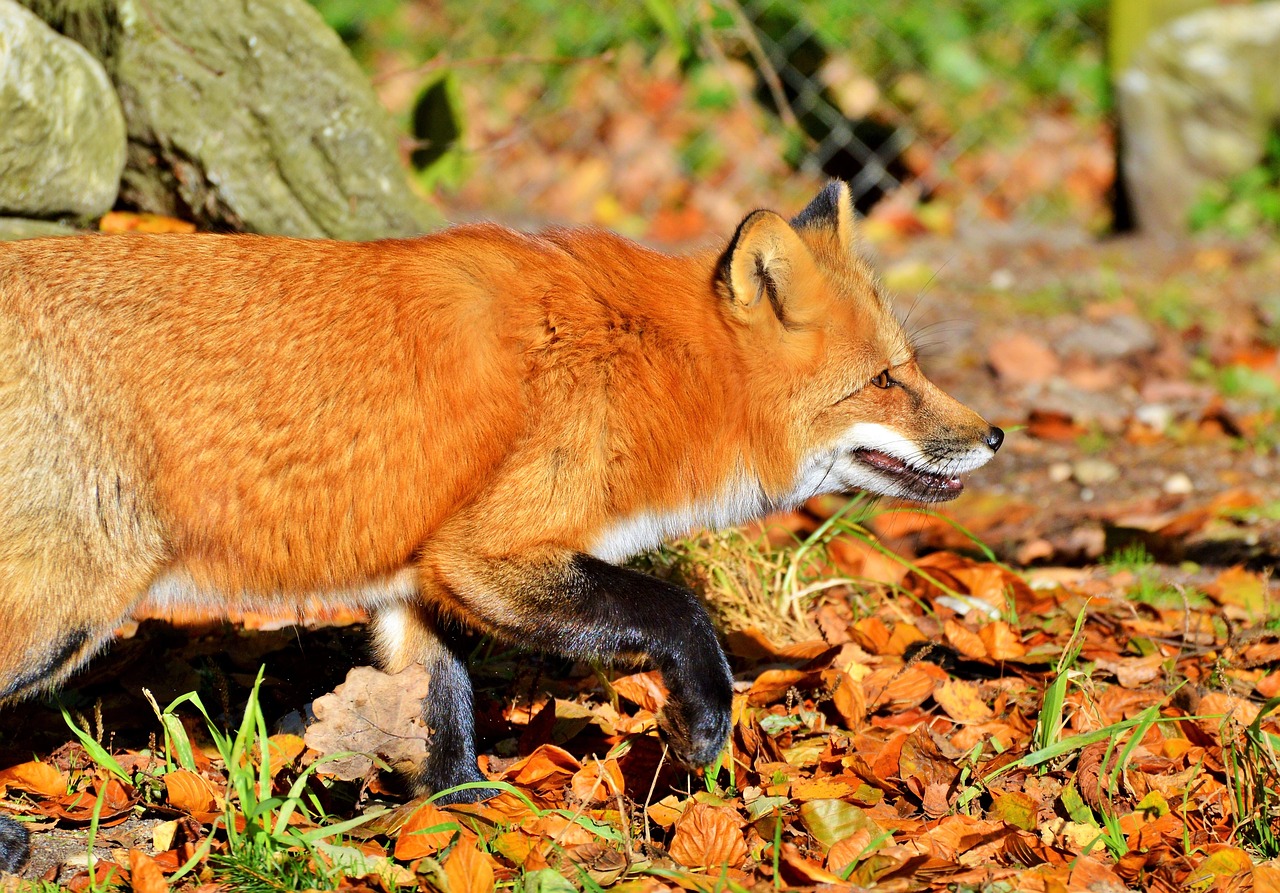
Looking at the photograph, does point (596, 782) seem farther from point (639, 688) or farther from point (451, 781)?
point (639, 688)


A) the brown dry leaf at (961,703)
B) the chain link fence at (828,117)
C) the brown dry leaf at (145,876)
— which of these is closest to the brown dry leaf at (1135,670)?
the brown dry leaf at (961,703)

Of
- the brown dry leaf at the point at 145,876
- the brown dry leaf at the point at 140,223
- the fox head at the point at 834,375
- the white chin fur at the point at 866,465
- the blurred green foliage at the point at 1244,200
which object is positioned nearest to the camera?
the brown dry leaf at the point at 145,876

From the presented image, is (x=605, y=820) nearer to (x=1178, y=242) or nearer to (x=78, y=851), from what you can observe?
(x=78, y=851)

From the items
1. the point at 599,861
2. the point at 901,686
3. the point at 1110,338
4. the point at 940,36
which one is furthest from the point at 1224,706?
the point at 940,36

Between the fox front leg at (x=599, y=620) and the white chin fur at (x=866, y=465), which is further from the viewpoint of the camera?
the white chin fur at (x=866, y=465)

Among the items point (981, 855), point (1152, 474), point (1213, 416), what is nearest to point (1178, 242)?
point (1213, 416)

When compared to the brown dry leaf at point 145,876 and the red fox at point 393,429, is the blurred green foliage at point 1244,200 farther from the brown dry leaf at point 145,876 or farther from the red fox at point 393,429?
the brown dry leaf at point 145,876

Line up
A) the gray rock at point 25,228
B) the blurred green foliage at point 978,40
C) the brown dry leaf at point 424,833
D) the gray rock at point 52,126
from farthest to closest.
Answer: the blurred green foliage at point 978,40 < the gray rock at point 25,228 < the gray rock at point 52,126 < the brown dry leaf at point 424,833

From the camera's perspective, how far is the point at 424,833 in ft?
9.85

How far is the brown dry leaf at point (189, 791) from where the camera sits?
3.14 metres

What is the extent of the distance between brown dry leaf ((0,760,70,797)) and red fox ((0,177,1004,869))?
0.33 meters

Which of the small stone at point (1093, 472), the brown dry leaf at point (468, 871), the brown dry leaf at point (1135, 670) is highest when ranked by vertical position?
the brown dry leaf at point (468, 871)

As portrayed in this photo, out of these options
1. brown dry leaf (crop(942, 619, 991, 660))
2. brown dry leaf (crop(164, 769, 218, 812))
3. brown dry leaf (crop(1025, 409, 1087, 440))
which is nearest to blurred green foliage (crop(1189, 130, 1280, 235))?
brown dry leaf (crop(1025, 409, 1087, 440))

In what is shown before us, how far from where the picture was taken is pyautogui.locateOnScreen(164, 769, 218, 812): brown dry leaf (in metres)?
3.14
